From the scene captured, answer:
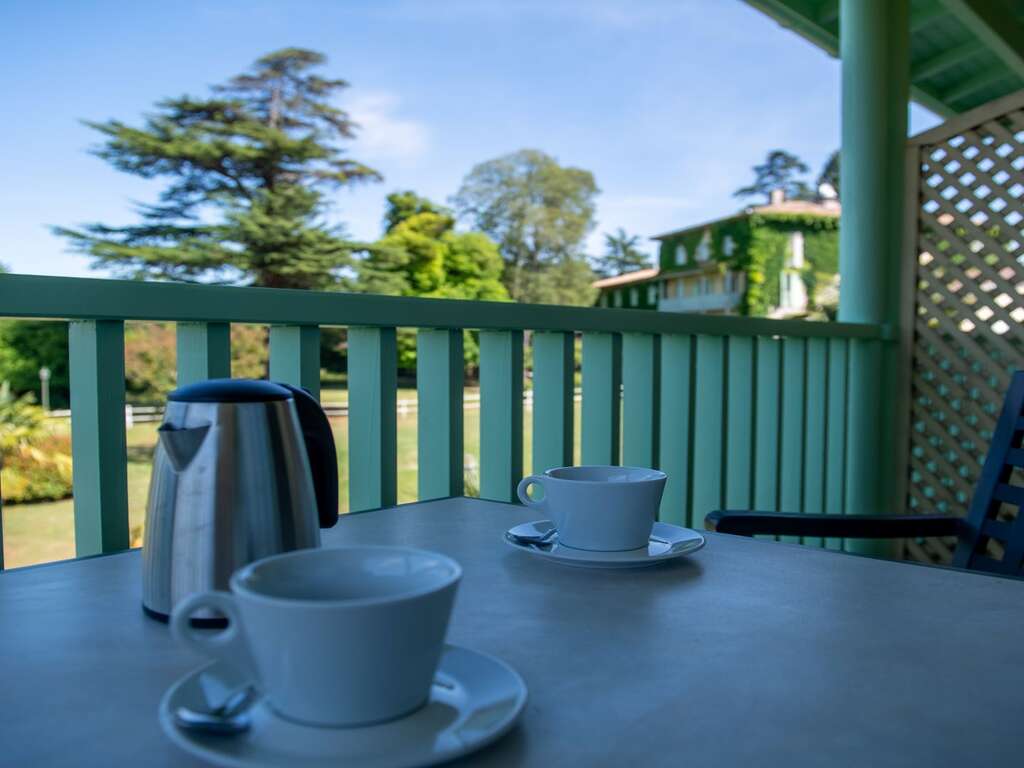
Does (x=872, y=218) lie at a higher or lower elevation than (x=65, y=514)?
higher

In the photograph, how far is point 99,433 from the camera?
94cm

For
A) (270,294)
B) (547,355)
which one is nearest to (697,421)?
(547,355)

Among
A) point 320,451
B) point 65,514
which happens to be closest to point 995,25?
point 320,451

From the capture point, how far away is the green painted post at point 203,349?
40.6 inches

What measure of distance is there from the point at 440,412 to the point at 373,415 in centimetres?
14

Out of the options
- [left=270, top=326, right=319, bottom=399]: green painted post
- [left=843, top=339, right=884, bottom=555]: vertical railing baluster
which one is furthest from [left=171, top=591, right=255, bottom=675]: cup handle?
[left=843, top=339, right=884, bottom=555]: vertical railing baluster

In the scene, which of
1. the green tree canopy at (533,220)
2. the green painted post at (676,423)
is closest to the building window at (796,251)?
the green tree canopy at (533,220)

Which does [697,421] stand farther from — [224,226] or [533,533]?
[224,226]

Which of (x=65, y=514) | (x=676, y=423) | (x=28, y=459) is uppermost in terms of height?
(x=676, y=423)

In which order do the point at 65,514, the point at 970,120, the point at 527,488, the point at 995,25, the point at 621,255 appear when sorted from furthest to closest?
1. the point at 621,255
2. the point at 65,514
3. the point at 995,25
4. the point at 970,120
5. the point at 527,488

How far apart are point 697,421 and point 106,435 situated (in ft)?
4.53

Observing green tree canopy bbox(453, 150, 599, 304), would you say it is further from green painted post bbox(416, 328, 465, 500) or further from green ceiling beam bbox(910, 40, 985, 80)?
green painted post bbox(416, 328, 465, 500)

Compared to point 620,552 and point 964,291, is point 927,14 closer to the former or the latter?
point 964,291

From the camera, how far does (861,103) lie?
247 cm
